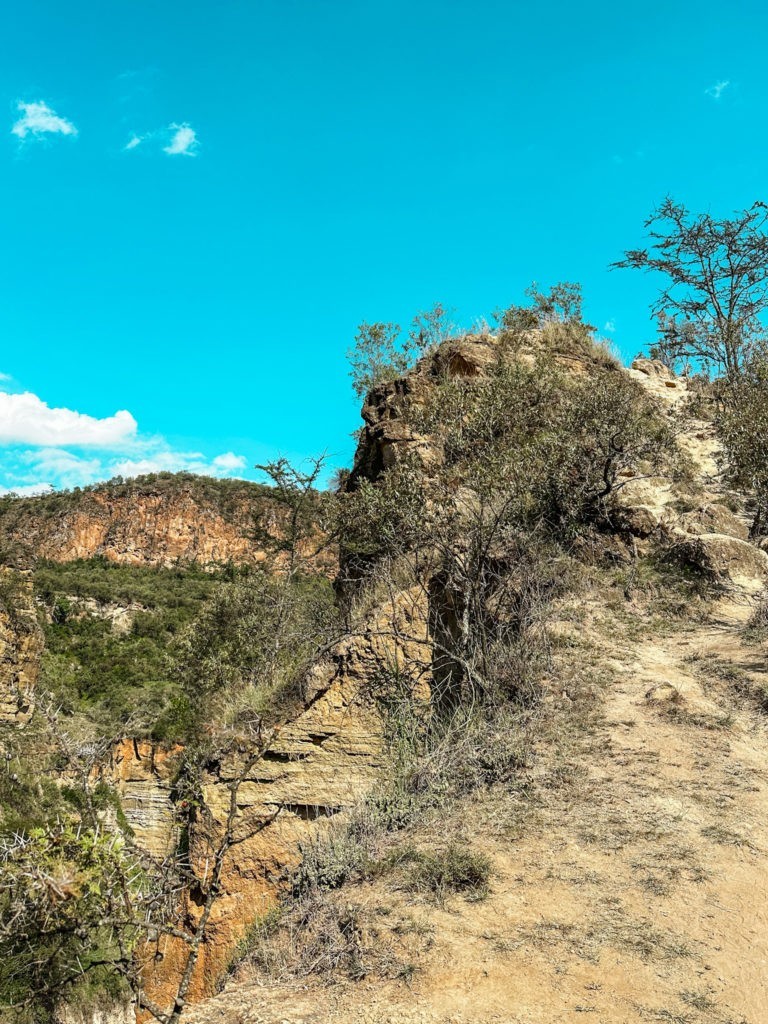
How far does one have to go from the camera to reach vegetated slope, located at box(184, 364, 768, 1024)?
3986 millimetres

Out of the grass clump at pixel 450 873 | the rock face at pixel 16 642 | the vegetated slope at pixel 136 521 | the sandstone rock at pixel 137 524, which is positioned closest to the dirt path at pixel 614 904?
the grass clump at pixel 450 873

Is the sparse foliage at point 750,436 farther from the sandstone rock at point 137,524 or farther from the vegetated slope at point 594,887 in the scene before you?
the sandstone rock at point 137,524

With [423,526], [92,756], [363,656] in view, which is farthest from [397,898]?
[423,526]

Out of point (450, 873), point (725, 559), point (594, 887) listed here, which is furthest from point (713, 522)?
point (450, 873)

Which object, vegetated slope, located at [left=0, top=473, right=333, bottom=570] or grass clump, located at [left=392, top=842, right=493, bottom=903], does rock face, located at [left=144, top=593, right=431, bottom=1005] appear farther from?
vegetated slope, located at [left=0, top=473, right=333, bottom=570]

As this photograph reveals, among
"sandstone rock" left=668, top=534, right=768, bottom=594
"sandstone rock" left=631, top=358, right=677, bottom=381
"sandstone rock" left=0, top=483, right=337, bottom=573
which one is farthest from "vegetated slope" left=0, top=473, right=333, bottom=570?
"sandstone rock" left=668, top=534, right=768, bottom=594

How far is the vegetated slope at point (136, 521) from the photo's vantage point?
7431cm

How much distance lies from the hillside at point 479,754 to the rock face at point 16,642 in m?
3.30

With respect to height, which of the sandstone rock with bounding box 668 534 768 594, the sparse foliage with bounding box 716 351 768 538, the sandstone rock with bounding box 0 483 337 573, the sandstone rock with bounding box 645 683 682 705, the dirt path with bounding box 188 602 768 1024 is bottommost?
the dirt path with bounding box 188 602 768 1024

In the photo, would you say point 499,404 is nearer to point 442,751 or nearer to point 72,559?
point 442,751

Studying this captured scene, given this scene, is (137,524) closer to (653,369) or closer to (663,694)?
(653,369)

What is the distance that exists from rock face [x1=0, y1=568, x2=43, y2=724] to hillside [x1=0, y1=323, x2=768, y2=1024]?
330cm

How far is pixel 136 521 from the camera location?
7844 cm

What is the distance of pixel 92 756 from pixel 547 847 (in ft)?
10.9
